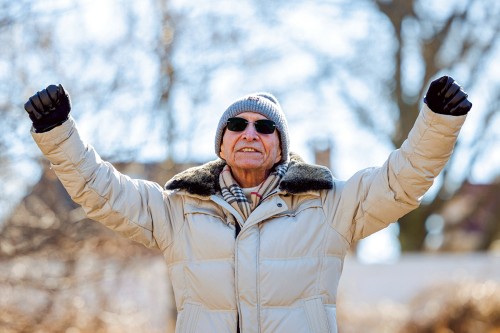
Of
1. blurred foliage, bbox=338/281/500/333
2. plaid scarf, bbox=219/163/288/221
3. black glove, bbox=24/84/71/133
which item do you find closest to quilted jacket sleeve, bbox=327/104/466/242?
plaid scarf, bbox=219/163/288/221

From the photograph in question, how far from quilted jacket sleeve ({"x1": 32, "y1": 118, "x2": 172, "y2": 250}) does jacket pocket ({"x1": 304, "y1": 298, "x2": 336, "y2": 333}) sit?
745 millimetres

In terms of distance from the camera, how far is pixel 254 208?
4.12 m

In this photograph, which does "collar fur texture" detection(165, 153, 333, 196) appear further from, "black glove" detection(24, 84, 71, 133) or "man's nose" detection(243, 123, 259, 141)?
"black glove" detection(24, 84, 71, 133)

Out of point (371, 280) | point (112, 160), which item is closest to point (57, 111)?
point (112, 160)

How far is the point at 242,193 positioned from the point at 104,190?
64 cm

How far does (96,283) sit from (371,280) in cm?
692

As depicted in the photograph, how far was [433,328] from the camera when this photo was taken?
11.9m

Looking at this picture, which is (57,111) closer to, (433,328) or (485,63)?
(433,328)

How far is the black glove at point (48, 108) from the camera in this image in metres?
3.79

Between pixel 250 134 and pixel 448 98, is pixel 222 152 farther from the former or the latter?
pixel 448 98

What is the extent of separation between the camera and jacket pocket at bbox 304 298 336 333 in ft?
12.8

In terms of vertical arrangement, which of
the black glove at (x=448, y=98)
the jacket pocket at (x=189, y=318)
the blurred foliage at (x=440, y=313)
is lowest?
the blurred foliage at (x=440, y=313)

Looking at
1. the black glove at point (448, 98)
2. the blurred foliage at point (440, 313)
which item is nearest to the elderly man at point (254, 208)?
the black glove at point (448, 98)

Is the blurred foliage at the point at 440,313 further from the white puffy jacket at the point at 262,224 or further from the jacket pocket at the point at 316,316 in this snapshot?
the jacket pocket at the point at 316,316
